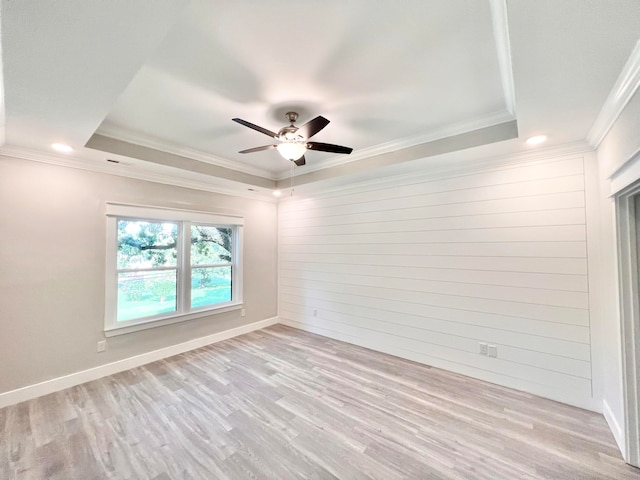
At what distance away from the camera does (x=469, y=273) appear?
3.22 meters

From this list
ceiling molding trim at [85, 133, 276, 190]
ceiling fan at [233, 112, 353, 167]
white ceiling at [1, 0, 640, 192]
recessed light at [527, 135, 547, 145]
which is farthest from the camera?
ceiling molding trim at [85, 133, 276, 190]

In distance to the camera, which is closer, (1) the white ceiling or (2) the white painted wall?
(1) the white ceiling

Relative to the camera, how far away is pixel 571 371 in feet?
8.53

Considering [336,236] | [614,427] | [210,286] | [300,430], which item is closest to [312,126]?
[336,236]

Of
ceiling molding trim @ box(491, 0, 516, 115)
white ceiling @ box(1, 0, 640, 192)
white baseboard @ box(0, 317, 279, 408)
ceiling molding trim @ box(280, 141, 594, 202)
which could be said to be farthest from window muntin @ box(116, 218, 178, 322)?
ceiling molding trim @ box(491, 0, 516, 115)

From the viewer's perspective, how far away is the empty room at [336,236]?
1.57 m

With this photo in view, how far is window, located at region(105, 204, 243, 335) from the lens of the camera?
3391mm

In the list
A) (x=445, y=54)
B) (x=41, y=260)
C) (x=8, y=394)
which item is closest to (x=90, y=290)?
(x=41, y=260)

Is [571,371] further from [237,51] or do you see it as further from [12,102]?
[12,102]

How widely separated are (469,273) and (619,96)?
6.61ft

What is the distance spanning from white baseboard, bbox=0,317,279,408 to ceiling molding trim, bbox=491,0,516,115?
4696 mm

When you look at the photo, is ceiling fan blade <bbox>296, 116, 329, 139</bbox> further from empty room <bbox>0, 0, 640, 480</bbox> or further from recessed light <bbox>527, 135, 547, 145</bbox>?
recessed light <bbox>527, 135, 547, 145</bbox>

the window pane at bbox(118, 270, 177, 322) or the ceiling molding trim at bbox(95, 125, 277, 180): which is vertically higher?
the ceiling molding trim at bbox(95, 125, 277, 180)

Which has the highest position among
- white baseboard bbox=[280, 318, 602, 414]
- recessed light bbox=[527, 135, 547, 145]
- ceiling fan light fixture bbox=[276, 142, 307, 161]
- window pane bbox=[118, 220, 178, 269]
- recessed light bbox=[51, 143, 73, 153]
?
recessed light bbox=[51, 143, 73, 153]
